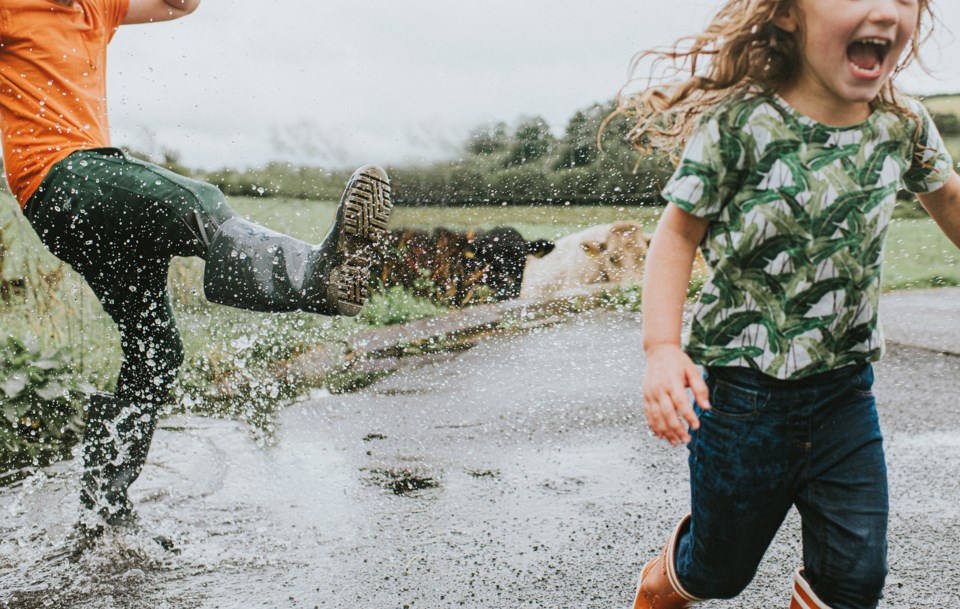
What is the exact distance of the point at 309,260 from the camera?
2.50m

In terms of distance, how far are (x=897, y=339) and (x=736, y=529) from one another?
431cm

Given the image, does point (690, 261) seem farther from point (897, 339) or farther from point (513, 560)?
point (897, 339)

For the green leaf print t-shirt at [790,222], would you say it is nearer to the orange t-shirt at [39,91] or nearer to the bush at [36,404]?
the orange t-shirt at [39,91]

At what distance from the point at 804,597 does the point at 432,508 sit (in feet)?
5.04

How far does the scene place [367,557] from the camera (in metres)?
2.73

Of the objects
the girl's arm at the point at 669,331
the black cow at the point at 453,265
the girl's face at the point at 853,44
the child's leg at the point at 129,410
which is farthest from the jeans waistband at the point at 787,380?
the black cow at the point at 453,265

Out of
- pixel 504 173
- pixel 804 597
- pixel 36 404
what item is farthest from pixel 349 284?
pixel 504 173

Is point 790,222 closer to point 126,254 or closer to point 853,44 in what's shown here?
point 853,44

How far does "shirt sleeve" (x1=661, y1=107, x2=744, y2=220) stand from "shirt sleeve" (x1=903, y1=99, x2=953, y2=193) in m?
0.36

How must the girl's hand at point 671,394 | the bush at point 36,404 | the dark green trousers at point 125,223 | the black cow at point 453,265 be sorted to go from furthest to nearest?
the black cow at point 453,265, the bush at point 36,404, the dark green trousers at point 125,223, the girl's hand at point 671,394

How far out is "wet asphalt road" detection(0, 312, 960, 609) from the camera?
251 centimetres

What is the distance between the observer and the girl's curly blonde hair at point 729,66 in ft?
5.83

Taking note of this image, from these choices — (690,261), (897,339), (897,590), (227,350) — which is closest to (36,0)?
(690,261)

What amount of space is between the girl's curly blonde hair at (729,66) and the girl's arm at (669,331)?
0.24 meters
